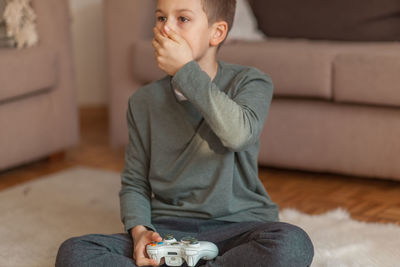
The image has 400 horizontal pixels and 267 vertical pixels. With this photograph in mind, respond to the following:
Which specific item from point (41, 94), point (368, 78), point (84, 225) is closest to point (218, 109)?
point (84, 225)

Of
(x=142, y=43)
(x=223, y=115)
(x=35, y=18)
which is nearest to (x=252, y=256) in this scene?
(x=223, y=115)

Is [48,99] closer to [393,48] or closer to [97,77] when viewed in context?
[97,77]

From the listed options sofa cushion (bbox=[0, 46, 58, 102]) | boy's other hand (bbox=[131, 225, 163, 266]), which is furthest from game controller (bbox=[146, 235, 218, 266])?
sofa cushion (bbox=[0, 46, 58, 102])

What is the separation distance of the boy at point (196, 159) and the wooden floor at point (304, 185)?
516mm

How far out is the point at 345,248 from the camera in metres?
1.26

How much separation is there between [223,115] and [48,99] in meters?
1.22

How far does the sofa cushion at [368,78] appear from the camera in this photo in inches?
65.4

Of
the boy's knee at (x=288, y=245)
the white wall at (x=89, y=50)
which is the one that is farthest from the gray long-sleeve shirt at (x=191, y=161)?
the white wall at (x=89, y=50)

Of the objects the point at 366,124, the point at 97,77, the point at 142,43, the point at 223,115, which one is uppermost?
the point at 223,115

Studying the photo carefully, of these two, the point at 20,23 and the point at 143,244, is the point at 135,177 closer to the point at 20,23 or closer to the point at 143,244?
the point at 143,244

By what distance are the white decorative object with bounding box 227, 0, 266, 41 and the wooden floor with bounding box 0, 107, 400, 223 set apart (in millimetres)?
529

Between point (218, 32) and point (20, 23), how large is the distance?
110 cm

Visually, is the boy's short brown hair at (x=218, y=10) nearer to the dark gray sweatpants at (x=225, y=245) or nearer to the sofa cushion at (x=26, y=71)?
the dark gray sweatpants at (x=225, y=245)

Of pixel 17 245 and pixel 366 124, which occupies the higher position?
pixel 366 124
